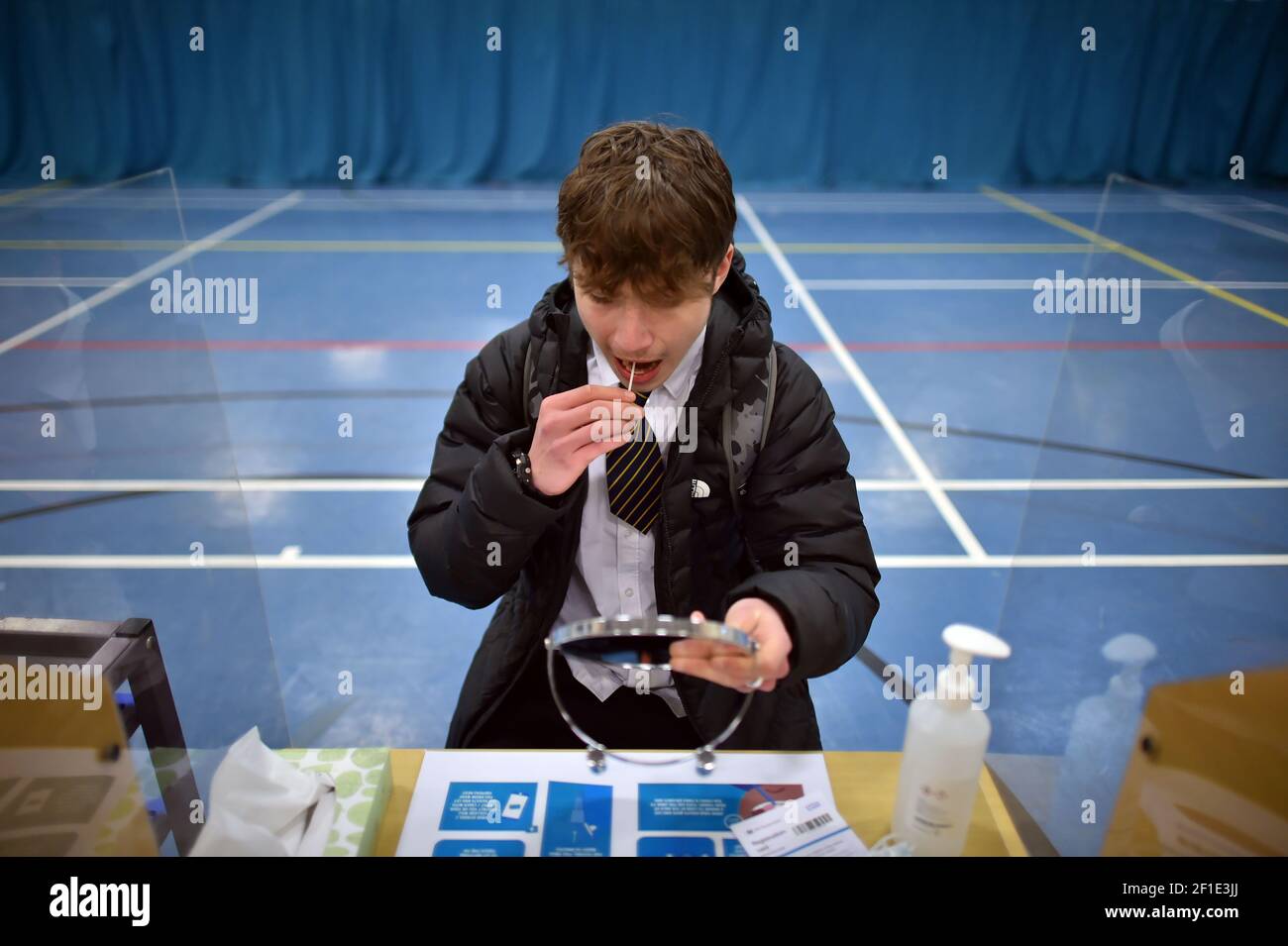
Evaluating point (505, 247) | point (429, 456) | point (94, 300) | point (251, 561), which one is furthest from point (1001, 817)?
point (505, 247)

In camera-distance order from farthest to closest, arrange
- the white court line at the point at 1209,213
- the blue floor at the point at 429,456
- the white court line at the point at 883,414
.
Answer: the white court line at the point at 883,414 < the white court line at the point at 1209,213 < the blue floor at the point at 429,456

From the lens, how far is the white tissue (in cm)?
138

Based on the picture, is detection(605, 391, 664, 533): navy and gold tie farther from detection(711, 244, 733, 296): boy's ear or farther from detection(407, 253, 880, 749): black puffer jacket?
detection(711, 244, 733, 296): boy's ear

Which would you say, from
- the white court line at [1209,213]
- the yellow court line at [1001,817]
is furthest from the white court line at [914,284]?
the yellow court line at [1001,817]

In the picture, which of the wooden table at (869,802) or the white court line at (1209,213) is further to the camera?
the white court line at (1209,213)

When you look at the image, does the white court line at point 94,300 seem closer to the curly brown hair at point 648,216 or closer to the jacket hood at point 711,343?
the jacket hood at point 711,343

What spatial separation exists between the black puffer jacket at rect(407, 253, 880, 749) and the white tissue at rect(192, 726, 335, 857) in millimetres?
579

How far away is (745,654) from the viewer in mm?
1498

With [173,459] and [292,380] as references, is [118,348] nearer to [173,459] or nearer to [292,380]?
[173,459]

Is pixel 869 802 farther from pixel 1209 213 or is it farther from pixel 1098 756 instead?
pixel 1209 213

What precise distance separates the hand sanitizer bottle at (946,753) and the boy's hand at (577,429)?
66 cm

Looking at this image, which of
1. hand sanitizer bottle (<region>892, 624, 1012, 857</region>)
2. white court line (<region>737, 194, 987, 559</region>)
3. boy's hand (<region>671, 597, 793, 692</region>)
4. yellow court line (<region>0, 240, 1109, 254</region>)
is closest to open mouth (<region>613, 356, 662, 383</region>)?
boy's hand (<region>671, 597, 793, 692</region>)

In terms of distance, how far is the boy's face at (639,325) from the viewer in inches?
68.1

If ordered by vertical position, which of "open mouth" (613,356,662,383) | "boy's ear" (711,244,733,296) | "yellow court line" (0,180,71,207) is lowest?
"open mouth" (613,356,662,383)
